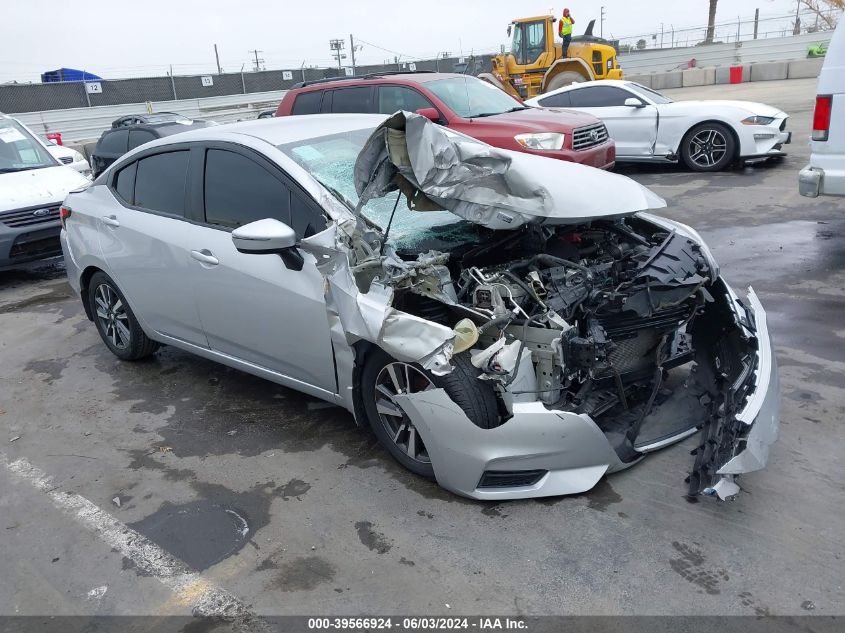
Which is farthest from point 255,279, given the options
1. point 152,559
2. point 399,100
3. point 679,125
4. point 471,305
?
point 679,125

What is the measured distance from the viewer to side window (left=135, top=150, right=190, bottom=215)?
4543mm

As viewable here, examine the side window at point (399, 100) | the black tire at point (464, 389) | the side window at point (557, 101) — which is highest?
the side window at point (399, 100)

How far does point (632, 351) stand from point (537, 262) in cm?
68

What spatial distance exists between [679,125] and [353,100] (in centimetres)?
515

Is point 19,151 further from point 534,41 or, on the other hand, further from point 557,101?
point 534,41

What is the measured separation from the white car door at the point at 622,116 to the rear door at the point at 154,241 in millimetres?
8481

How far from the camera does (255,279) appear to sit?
12.8 ft

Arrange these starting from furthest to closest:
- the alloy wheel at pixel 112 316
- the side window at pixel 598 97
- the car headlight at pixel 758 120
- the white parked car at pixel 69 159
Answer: the side window at pixel 598 97
the car headlight at pixel 758 120
the white parked car at pixel 69 159
the alloy wheel at pixel 112 316

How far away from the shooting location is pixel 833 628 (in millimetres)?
2490

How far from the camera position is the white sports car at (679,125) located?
10531mm

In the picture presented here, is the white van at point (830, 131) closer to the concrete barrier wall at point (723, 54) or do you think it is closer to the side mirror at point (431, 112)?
the side mirror at point (431, 112)

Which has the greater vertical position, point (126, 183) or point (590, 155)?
point (126, 183)

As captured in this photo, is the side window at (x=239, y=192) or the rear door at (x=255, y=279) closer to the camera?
the rear door at (x=255, y=279)

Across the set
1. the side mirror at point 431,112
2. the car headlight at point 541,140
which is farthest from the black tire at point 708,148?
the side mirror at point 431,112
